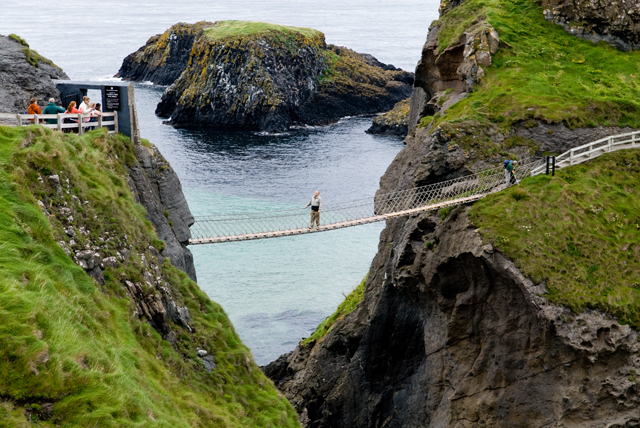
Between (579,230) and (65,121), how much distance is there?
60.1 feet

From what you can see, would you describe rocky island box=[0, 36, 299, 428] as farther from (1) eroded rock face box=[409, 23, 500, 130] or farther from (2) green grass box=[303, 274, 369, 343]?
(1) eroded rock face box=[409, 23, 500, 130]

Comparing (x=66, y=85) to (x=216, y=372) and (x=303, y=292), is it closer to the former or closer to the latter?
(x=216, y=372)

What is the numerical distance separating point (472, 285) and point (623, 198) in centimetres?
692

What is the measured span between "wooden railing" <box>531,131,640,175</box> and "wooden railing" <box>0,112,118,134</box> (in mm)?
16175

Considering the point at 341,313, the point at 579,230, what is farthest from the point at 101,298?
the point at 341,313

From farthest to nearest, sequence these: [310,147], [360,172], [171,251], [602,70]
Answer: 1. [310,147]
2. [360,172]
3. [602,70]
4. [171,251]

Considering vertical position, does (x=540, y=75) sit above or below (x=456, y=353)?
above

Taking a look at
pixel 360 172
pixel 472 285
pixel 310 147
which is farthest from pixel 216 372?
pixel 310 147

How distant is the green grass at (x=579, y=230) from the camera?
77.8 feet

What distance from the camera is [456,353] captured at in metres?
26.8

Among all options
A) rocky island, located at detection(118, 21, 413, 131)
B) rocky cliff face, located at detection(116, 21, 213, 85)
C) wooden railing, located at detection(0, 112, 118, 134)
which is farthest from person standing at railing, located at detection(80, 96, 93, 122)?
rocky cliff face, located at detection(116, 21, 213, 85)

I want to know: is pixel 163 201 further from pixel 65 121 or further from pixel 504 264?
pixel 504 264

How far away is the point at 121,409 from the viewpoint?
1320 cm

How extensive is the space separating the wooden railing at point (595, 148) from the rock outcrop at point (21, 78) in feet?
62.3
